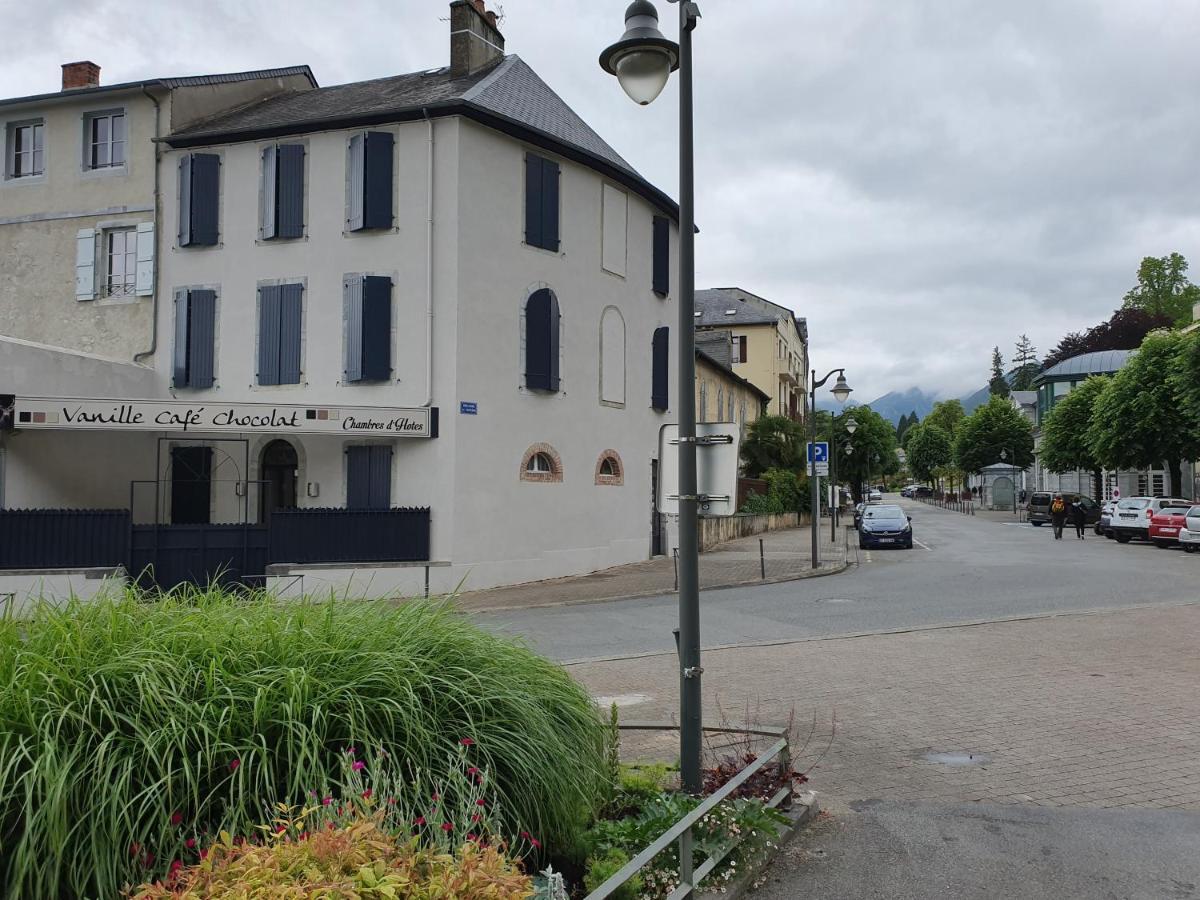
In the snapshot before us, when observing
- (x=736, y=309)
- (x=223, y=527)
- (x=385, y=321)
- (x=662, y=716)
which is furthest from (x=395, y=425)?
(x=736, y=309)

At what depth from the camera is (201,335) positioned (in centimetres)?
2022

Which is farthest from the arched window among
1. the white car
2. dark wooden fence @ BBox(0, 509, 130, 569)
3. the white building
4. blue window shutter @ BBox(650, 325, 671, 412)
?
the white car

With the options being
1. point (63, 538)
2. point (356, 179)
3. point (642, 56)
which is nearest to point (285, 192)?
point (356, 179)

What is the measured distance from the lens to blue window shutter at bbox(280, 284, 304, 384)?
771 inches

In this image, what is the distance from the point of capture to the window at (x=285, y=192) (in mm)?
19625

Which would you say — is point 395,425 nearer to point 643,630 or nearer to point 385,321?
point 385,321

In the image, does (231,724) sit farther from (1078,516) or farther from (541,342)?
(1078,516)

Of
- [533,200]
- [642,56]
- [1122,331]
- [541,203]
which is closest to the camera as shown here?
[642,56]

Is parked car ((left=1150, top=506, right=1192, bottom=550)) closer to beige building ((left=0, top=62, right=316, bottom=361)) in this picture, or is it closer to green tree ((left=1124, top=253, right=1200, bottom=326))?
beige building ((left=0, top=62, right=316, bottom=361))

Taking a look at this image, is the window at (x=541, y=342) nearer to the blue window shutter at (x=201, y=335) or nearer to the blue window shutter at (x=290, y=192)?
the blue window shutter at (x=290, y=192)

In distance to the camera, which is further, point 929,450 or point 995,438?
point 929,450

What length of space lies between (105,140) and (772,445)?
32.9m

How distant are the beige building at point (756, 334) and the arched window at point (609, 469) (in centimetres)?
3574

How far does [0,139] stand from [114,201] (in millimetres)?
3647
